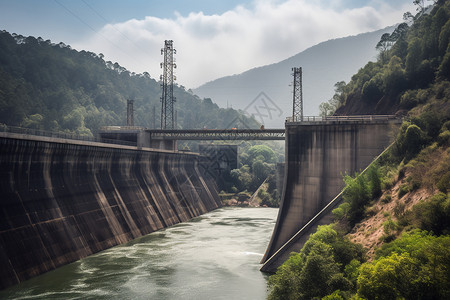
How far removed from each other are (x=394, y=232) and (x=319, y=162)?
1698cm

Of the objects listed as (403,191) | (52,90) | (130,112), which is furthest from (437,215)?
(52,90)

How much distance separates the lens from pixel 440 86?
48.4 meters

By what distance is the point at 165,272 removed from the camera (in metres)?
39.0

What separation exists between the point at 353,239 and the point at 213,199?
7048cm

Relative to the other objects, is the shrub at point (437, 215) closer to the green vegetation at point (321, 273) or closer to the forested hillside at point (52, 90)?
the green vegetation at point (321, 273)

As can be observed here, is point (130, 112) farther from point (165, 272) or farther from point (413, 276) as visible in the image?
point (413, 276)

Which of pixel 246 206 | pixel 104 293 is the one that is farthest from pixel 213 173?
pixel 104 293

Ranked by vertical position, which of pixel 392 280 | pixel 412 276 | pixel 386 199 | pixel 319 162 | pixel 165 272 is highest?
pixel 319 162

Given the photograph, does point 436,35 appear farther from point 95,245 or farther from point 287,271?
point 95,245

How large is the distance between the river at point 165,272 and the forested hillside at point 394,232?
7.73m

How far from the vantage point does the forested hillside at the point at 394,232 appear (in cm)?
1858

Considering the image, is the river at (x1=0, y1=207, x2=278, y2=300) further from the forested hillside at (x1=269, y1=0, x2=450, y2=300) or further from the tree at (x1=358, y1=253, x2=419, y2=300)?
the tree at (x1=358, y1=253, x2=419, y2=300)

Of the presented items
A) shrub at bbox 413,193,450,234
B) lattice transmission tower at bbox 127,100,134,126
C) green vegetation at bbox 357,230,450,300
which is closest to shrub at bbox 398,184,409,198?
shrub at bbox 413,193,450,234

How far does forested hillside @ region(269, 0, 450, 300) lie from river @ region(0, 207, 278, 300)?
304 inches
